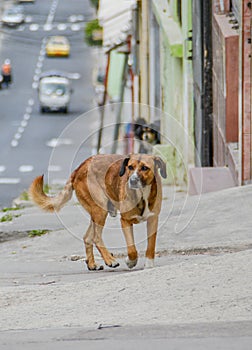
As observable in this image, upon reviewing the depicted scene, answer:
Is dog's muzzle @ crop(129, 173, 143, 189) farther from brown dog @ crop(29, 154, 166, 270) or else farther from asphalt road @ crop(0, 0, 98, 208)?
asphalt road @ crop(0, 0, 98, 208)

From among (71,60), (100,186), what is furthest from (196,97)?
(71,60)

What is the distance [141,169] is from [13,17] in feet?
243

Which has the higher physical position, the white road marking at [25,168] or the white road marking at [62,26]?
the white road marking at [62,26]

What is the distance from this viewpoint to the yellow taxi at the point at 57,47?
265 feet

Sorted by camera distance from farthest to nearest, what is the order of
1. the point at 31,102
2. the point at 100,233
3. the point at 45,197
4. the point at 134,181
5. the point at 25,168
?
the point at 31,102, the point at 25,168, the point at 45,197, the point at 100,233, the point at 134,181

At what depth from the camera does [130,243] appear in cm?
1129

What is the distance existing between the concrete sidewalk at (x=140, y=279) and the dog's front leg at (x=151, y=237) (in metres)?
0.11

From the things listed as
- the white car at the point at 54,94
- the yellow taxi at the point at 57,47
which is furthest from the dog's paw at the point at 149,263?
the yellow taxi at the point at 57,47

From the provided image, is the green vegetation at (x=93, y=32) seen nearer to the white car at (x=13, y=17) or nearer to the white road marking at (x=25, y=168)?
the white road marking at (x=25, y=168)


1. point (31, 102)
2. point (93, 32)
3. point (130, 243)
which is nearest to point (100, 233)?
point (130, 243)

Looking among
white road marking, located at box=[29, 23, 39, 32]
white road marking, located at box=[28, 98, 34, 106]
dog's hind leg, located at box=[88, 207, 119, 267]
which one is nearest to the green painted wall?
dog's hind leg, located at box=[88, 207, 119, 267]

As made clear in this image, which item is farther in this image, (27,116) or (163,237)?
(27,116)

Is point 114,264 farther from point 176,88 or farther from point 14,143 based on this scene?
point 14,143

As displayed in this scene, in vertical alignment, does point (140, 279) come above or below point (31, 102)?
below
